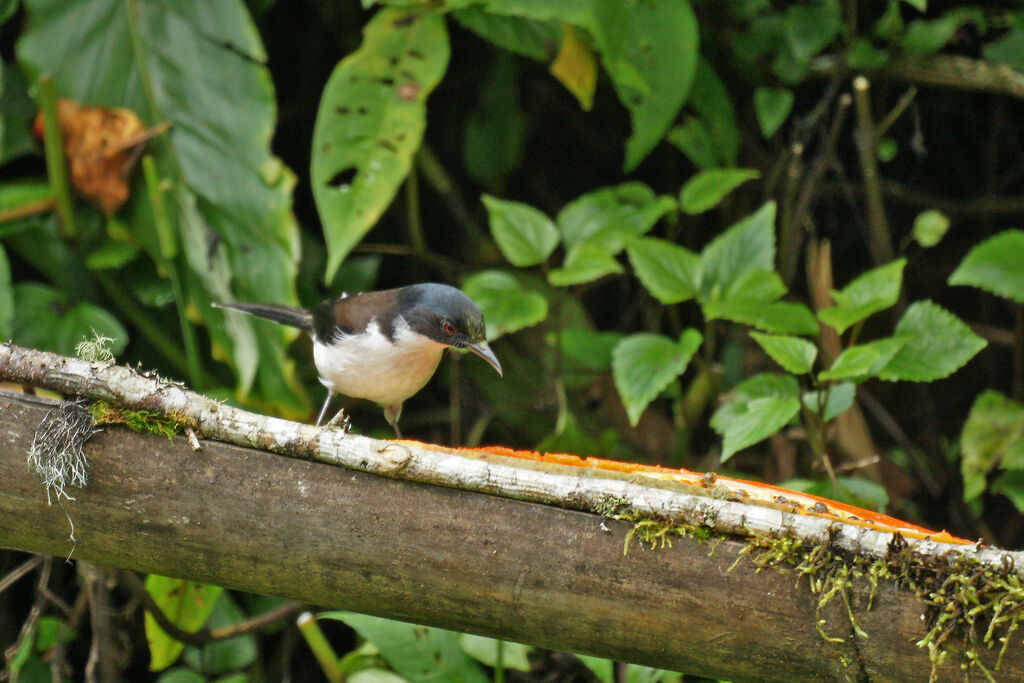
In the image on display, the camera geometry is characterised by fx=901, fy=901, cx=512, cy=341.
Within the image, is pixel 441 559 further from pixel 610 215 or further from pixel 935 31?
pixel 935 31

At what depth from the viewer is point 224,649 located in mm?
3758

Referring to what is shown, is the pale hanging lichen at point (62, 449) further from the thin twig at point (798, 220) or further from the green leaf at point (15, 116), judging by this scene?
the thin twig at point (798, 220)

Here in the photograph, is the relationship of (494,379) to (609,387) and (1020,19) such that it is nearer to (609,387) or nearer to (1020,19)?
(609,387)

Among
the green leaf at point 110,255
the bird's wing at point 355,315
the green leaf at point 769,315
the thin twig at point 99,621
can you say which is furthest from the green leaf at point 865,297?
the green leaf at point 110,255

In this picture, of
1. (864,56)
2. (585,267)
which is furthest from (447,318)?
(864,56)

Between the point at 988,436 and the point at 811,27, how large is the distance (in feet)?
6.01

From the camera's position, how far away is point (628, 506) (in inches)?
67.9

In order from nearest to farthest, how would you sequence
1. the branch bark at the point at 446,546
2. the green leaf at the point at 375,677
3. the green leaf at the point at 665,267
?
1. the branch bark at the point at 446,546
2. the green leaf at the point at 375,677
3. the green leaf at the point at 665,267

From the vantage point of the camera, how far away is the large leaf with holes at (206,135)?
362 centimetres

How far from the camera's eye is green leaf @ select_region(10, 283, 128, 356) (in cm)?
364

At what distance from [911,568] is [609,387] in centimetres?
304

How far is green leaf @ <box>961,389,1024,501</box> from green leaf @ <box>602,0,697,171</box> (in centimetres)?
165

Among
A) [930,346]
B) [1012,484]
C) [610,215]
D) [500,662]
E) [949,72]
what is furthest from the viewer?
[949,72]

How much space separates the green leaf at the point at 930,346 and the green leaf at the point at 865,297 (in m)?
0.11
